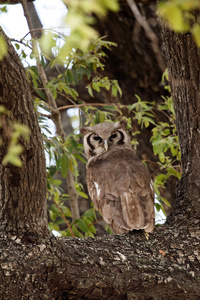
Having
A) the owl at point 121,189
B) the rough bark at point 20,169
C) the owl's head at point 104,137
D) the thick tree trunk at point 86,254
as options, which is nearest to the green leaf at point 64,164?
A: the owl at point 121,189

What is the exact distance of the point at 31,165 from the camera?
1.90 m

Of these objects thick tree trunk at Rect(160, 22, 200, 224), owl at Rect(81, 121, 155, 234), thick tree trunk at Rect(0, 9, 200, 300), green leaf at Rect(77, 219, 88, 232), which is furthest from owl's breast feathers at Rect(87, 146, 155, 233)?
green leaf at Rect(77, 219, 88, 232)

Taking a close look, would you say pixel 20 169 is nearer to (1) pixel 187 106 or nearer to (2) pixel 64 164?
(2) pixel 64 164

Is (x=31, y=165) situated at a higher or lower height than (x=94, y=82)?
lower

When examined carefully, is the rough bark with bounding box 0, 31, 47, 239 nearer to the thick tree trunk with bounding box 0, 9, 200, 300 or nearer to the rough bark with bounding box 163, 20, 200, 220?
the thick tree trunk with bounding box 0, 9, 200, 300

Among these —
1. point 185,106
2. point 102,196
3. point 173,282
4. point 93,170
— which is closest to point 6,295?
point 173,282

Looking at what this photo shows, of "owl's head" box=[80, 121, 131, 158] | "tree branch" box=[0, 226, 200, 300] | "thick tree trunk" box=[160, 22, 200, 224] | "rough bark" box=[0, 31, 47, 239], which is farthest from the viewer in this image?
"owl's head" box=[80, 121, 131, 158]

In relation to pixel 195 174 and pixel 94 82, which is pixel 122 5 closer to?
pixel 94 82

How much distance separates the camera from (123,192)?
8.71ft

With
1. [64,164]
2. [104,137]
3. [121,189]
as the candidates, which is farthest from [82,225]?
[121,189]

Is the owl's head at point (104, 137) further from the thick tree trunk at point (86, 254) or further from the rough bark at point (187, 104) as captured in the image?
the thick tree trunk at point (86, 254)

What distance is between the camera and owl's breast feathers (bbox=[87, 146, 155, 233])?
2529mm

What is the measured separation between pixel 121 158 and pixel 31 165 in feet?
3.90

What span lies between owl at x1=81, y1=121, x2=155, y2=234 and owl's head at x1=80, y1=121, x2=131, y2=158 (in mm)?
65
